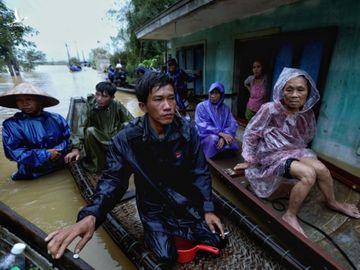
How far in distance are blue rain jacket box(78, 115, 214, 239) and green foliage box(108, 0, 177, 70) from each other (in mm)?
11612

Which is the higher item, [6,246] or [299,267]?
[6,246]

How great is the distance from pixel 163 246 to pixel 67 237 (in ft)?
2.61

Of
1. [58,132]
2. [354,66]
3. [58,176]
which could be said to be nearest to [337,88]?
[354,66]

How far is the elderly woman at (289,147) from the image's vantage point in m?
2.12

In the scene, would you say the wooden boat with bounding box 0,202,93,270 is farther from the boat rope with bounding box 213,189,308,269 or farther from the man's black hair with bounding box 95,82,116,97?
the man's black hair with bounding box 95,82,116,97

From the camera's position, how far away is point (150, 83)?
1464 mm

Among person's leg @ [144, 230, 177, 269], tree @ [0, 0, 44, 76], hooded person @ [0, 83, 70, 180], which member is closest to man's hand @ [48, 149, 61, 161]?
hooded person @ [0, 83, 70, 180]

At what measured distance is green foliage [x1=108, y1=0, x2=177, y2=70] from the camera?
41.7 feet

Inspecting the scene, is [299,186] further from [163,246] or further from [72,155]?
[72,155]

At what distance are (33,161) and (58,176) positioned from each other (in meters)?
0.56

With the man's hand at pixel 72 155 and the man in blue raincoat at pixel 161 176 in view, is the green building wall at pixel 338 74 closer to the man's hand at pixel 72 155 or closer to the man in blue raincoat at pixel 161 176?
the man in blue raincoat at pixel 161 176

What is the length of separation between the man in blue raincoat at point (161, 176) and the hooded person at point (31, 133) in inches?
77.8

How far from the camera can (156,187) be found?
1.74 meters

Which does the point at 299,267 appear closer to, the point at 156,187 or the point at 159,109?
the point at 156,187
